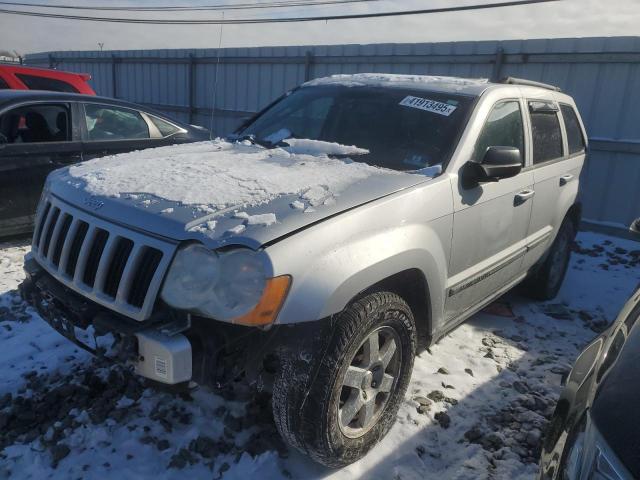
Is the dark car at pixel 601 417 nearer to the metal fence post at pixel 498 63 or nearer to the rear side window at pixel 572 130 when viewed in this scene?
the rear side window at pixel 572 130

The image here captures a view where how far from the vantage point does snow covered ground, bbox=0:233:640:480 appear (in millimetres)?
2402

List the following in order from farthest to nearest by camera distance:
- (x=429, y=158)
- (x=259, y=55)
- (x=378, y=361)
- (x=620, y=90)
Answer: (x=259, y=55), (x=620, y=90), (x=429, y=158), (x=378, y=361)

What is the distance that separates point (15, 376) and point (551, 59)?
25.0 feet

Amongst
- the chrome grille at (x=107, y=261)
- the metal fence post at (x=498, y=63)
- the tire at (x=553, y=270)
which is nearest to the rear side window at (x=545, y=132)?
the tire at (x=553, y=270)

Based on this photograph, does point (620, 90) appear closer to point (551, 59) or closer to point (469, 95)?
point (551, 59)

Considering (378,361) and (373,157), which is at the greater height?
Result: (373,157)

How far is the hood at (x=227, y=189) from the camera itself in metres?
2.04

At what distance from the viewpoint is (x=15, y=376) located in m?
2.94

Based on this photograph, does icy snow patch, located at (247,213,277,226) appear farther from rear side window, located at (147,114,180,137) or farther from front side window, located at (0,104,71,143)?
rear side window, located at (147,114,180,137)

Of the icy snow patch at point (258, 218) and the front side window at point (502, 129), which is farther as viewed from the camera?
the front side window at point (502, 129)

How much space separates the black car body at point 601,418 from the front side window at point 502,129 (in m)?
1.53

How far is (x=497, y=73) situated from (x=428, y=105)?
5.31 meters

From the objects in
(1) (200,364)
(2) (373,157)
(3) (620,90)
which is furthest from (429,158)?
(3) (620,90)

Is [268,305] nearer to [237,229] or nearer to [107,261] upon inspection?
[237,229]
